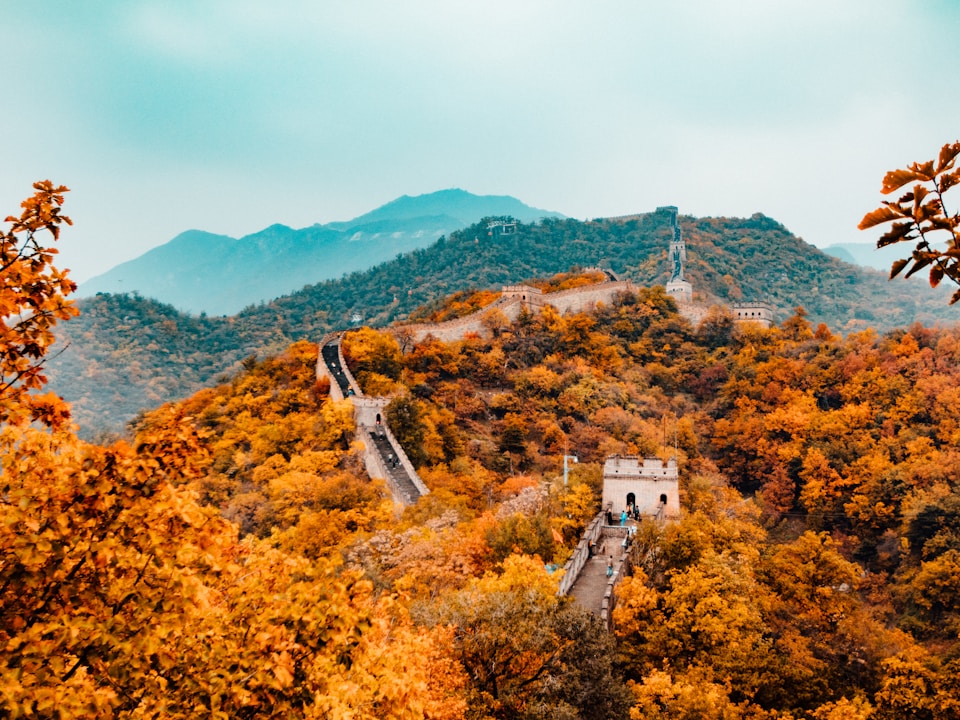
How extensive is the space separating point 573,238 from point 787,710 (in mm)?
156826

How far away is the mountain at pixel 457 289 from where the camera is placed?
106250 mm

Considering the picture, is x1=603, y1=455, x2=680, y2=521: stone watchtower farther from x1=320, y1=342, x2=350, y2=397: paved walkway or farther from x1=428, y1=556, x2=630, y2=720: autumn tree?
x1=320, y1=342, x2=350, y2=397: paved walkway

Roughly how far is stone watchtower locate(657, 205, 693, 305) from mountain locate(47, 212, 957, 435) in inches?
76.5

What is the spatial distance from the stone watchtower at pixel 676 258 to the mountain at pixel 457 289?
1942mm

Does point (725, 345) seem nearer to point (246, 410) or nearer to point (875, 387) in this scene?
point (875, 387)

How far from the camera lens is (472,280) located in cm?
14225

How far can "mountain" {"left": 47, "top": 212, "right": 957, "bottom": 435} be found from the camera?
106 m

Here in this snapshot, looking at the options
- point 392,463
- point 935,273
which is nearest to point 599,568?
point 392,463

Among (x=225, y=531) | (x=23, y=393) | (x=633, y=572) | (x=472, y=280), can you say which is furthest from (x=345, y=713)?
(x=472, y=280)

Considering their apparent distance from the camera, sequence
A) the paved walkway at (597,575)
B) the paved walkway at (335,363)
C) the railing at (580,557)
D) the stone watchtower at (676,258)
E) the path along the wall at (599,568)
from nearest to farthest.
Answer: the path along the wall at (599,568)
the paved walkway at (597,575)
the railing at (580,557)
the paved walkway at (335,363)
the stone watchtower at (676,258)

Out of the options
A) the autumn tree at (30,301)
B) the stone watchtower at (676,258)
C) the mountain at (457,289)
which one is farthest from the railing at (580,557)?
the mountain at (457,289)

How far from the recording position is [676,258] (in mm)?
138000

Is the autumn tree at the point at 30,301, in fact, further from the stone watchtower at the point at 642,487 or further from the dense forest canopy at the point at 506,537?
the stone watchtower at the point at 642,487

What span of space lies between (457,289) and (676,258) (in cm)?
4364
